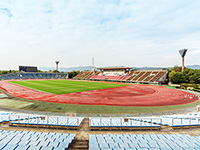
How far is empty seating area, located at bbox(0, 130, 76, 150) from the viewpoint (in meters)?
6.25

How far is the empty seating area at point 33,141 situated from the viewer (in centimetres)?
625

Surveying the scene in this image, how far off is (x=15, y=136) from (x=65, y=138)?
11.0ft

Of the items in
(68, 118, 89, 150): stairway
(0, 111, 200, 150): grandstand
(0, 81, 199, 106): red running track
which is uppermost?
(0, 111, 200, 150): grandstand

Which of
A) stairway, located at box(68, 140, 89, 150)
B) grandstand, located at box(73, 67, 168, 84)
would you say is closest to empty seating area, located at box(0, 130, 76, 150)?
stairway, located at box(68, 140, 89, 150)

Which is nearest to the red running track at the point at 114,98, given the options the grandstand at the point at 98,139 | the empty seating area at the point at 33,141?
the grandstand at the point at 98,139

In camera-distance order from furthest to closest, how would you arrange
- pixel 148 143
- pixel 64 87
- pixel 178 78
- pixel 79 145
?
pixel 178 78 < pixel 64 87 < pixel 79 145 < pixel 148 143

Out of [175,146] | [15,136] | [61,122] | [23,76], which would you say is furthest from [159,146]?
[23,76]

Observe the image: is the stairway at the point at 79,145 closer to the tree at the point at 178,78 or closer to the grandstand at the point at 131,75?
the grandstand at the point at 131,75

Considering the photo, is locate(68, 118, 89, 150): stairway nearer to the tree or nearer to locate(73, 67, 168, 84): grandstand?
locate(73, 67, 168, 84): grandstand

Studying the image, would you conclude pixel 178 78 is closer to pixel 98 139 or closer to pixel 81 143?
pixel 98 139

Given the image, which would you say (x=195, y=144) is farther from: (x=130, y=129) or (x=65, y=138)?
(x=65, y=138)

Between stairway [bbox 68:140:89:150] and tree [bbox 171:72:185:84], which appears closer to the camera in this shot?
stairway [bbox 68:140:89:150]

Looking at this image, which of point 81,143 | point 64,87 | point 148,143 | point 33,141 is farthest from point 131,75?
point 33,141

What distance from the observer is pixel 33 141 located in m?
7.15
